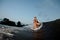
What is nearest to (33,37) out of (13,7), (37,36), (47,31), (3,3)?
(37,36)

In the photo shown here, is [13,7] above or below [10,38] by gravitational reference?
above

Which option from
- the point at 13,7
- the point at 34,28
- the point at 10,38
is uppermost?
the point at 13,7

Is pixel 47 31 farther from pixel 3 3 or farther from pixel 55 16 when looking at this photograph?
pixel 3 3

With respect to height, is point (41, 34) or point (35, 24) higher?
point (35, 24)

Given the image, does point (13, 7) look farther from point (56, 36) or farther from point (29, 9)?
point (56, 36)

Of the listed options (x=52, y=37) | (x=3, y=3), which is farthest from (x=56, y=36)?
(x=3, y=3)

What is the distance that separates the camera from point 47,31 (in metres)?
2.09

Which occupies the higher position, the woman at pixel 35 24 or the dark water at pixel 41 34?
the woman at pixel 35 24

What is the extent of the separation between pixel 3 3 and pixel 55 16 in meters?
0.84

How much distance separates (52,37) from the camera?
2.06 m

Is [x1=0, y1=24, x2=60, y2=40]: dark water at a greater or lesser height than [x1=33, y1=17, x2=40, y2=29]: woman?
lesser

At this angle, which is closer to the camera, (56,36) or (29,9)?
(56,36)

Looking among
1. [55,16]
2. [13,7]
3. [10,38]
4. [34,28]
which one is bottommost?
[10,38]

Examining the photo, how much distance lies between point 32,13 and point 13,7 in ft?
1.08
